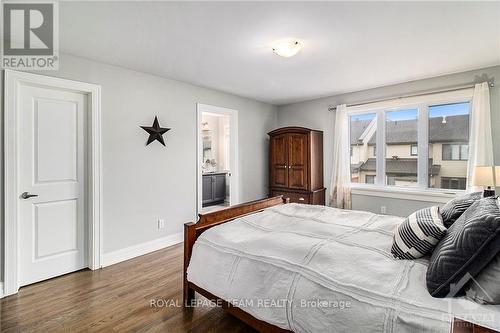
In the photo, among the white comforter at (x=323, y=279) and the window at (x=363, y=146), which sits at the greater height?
the window at (x=363, y=146)

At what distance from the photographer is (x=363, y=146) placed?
441 centimetres

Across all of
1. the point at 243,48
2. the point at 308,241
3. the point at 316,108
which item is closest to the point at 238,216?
the point at 308,241

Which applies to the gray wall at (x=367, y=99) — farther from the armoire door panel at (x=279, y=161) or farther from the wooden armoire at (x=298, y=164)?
the armoire door panel at (x=279, y=161)

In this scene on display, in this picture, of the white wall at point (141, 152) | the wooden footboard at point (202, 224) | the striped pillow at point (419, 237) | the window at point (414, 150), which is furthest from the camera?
the window at point (414, 150)

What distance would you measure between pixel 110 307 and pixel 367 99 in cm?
447

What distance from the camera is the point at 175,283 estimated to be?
101 inches

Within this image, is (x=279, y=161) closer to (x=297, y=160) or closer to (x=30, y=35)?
(x=297, y=160)

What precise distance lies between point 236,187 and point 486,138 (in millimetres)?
3714

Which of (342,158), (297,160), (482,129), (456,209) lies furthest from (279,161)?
(456,209)

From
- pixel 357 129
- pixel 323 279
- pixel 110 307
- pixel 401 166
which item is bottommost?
pixel 110 307

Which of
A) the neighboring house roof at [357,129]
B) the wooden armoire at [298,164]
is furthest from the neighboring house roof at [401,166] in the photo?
the wooden armoire at [298,164]

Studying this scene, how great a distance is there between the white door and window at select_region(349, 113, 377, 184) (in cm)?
418

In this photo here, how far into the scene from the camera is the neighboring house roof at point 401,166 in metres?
3.72

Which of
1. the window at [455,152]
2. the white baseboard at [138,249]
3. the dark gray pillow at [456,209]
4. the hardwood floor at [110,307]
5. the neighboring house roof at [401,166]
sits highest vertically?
the window at [455,152]
